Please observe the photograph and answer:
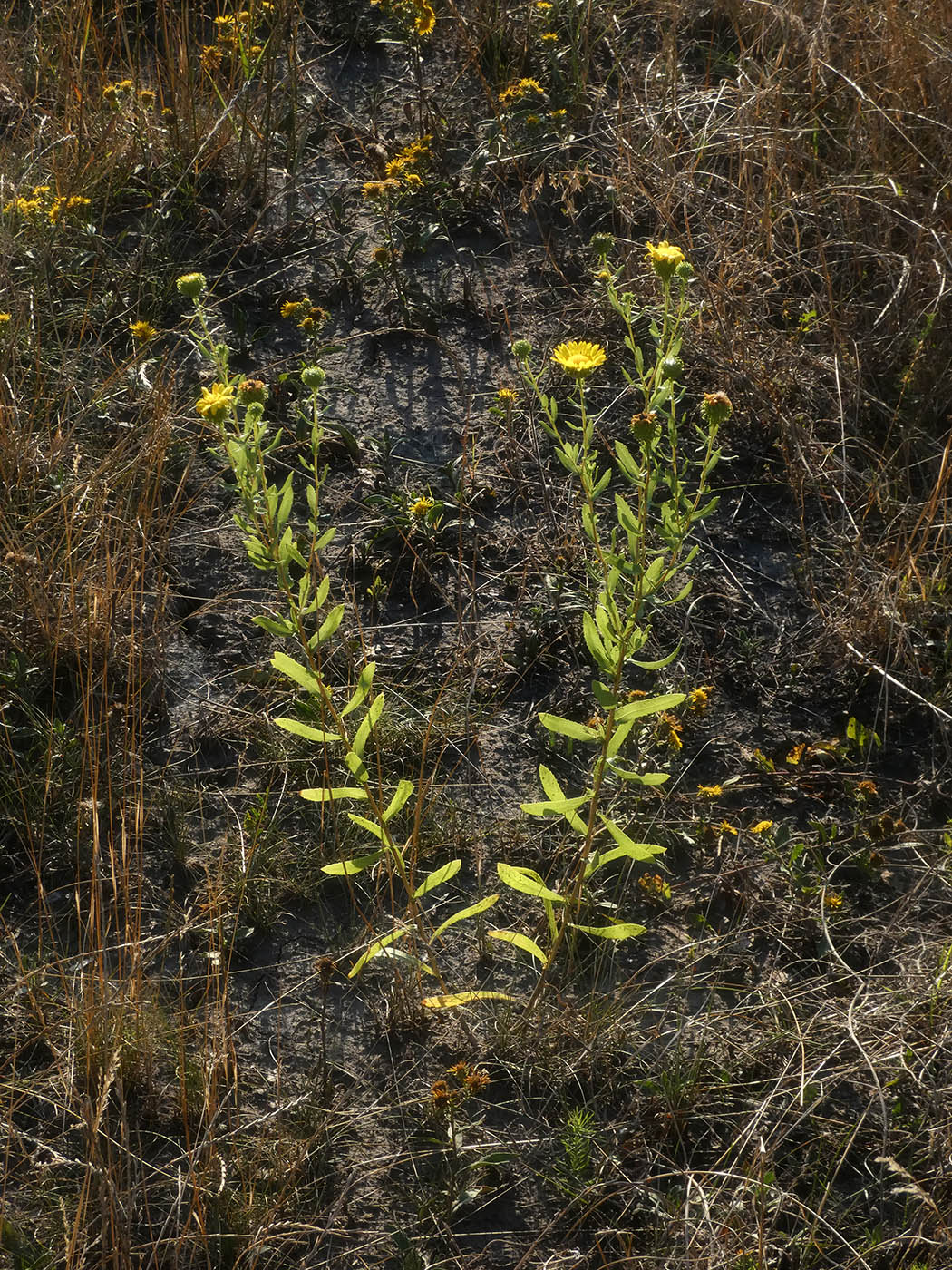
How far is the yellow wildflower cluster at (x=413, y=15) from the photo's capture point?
3.57 m

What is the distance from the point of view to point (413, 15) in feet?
11.7

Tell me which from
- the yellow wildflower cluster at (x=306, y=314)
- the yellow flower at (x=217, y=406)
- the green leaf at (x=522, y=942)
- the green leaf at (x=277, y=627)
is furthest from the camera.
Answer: the yellow wildflower cluster at (x=306, y=314)

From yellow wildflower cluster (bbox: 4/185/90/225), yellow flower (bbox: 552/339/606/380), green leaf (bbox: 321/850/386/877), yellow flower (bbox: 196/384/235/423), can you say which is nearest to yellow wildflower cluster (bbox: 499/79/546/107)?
yellow wildflower cluster (bbox: 4/185/90/225)

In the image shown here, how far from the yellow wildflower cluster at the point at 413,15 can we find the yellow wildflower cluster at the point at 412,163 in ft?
1.08

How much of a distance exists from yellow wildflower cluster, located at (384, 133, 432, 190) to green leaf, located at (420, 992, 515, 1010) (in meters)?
2.48

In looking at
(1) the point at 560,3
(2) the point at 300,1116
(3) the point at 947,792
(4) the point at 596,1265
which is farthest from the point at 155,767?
(1) the point at 560,3

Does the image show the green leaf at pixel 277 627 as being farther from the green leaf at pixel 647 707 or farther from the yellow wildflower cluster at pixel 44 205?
the yellow wildflower cluster at pixel 44 205

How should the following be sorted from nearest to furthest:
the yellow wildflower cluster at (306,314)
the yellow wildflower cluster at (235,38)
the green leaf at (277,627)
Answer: the green leaf at (277,627) < the yellow wildflower cluster at (306,314) < the yellow wildflower cluster at (235,38)

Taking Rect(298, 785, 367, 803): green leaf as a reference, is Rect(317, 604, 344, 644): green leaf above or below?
above

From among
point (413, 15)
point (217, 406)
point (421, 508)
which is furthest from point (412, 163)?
point (217, 406)

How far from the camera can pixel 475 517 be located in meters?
2.94

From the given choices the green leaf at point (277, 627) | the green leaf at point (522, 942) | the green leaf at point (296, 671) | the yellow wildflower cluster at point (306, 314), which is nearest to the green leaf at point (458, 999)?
the green leaf at point (522, 942)

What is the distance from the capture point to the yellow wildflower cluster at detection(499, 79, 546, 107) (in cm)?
377

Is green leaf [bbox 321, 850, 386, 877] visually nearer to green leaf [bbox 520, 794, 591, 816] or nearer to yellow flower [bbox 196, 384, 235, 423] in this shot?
green leaf [bbox 520, 794, 591, 816]
